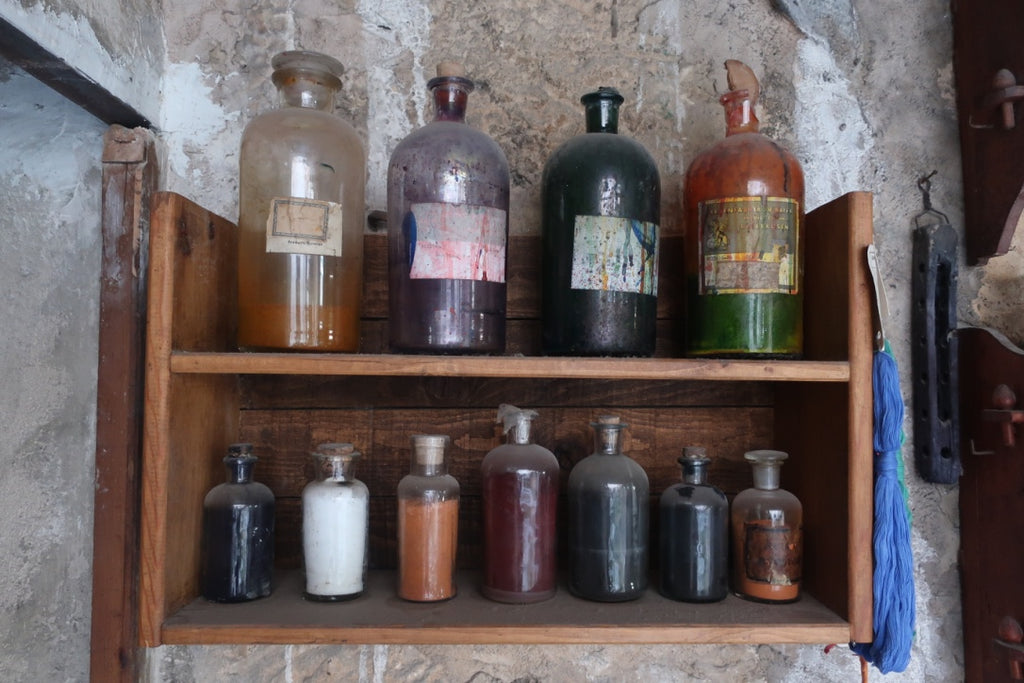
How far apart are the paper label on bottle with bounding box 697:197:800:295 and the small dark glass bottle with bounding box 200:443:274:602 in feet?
1.99

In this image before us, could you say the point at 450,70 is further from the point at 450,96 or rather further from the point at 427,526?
the point at 427,526

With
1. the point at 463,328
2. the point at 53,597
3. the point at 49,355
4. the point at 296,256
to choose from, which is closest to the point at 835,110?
the point at 463,328

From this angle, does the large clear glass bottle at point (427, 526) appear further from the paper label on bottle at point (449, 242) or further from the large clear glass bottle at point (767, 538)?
the large clear glass bottle at point (767, 538)

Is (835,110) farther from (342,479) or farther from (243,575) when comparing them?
(243,575)

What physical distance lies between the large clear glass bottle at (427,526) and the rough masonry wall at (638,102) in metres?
0.22

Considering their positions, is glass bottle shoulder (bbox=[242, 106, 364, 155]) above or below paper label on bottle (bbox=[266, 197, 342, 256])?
above

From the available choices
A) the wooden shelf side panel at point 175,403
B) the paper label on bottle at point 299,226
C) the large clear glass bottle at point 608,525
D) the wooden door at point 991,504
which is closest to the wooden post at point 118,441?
the wooden shelf side panel at point 175,403

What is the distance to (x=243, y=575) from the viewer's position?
36.0 inches

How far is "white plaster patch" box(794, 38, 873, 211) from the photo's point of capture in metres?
1.13

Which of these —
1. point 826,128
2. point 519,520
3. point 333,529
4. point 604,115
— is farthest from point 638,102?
point 333,529

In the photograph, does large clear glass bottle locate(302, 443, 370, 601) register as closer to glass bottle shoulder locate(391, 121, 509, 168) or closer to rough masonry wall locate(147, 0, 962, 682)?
rough masonry wall locate(147, 0, 962, 682)

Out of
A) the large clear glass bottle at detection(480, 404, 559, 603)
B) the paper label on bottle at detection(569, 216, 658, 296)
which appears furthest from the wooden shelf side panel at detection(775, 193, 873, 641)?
the large clear glass bottle at detection(480, 404, 559, 603)

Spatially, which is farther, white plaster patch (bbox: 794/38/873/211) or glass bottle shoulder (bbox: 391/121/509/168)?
white plaster patch (bbox: 794/38/873/211)

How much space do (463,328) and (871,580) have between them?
1.78 ft
